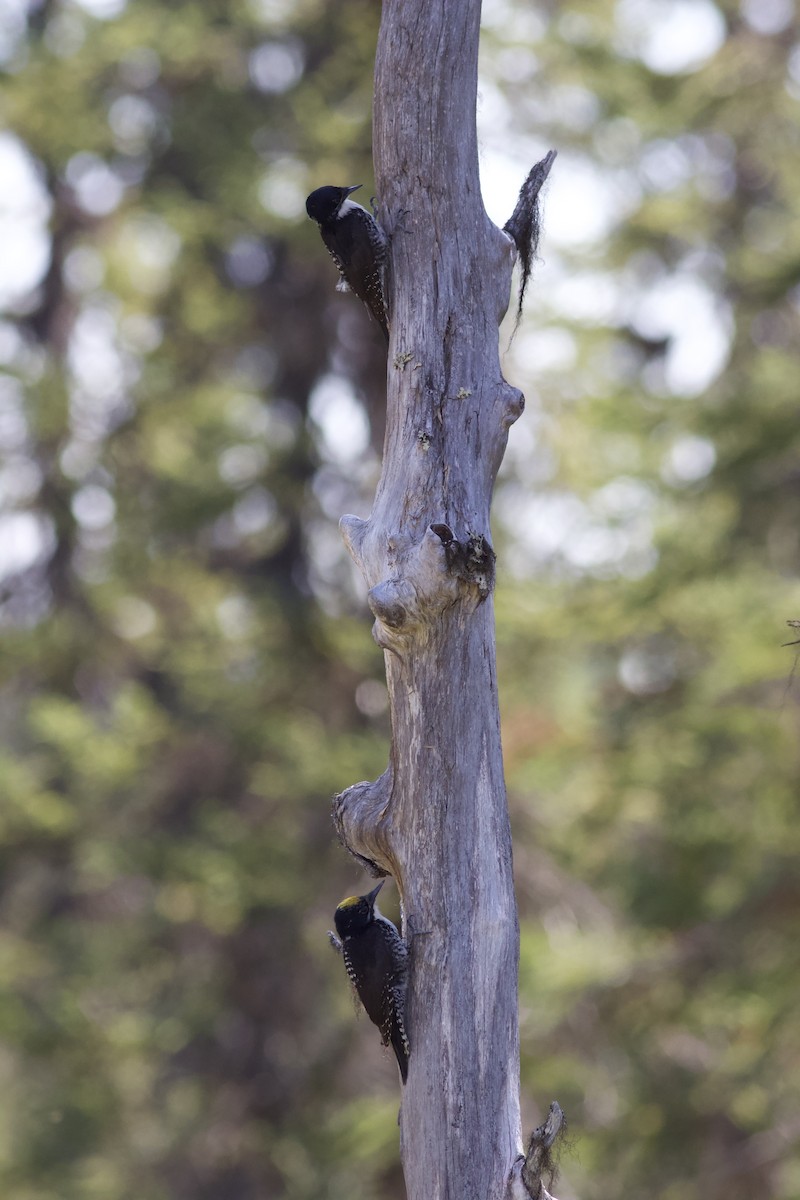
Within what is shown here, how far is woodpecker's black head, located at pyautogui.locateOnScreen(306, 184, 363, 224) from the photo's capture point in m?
3.18

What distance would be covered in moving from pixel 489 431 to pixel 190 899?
282 inches

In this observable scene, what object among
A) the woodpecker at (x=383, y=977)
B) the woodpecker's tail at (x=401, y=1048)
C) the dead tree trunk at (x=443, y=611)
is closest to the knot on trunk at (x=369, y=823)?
the dead tree trunk at (x=443, y=611)

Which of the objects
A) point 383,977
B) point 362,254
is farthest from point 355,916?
point 362,254

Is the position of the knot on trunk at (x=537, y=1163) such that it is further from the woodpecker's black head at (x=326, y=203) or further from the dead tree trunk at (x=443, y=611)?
the woodpecker's black head at (x=326, y=203)

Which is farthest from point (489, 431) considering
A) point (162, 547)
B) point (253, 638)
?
point (162, 547)

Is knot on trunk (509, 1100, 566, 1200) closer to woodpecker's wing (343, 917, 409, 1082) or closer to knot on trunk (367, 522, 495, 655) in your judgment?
woodpecker's wing (343, 917, 409, 1082)

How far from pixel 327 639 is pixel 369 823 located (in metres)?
6.36

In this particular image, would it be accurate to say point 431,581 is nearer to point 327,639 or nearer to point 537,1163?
point 537,1163

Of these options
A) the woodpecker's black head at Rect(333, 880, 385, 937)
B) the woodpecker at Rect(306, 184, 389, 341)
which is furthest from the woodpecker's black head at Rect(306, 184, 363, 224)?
the woodpecker's black head at Rect(333, 880, 385, 937)

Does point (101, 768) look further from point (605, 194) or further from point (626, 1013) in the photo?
point (605, 194)

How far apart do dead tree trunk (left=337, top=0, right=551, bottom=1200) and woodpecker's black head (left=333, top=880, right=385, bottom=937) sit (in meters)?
0.12

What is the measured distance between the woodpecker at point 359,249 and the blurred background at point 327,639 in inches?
172

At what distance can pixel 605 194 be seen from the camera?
10438 millimetres

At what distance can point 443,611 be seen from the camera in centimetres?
277
